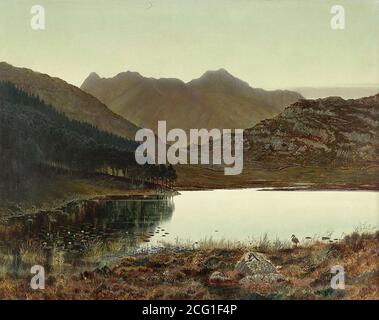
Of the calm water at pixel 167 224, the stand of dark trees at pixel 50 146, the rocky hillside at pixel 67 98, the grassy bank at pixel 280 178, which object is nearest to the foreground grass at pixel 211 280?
the calm water at pixel 167 224

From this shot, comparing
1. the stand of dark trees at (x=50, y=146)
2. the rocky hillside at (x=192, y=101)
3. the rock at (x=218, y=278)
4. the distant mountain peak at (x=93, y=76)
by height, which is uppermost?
the distant mountain peak at (x=93, y=76)

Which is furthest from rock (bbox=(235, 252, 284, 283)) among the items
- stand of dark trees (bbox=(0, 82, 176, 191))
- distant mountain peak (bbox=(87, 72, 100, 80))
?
distant mountain peak (bbox=(87, 72, 100, 80))

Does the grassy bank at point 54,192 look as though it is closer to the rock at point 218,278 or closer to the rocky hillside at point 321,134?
the rock at point 218,278

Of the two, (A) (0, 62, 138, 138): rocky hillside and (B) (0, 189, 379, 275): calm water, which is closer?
(B) (0, 189, 379, 275): calm water

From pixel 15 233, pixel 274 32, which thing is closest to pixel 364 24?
pixel 274 32

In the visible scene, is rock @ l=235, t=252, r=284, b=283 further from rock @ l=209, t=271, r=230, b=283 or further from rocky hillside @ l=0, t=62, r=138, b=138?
rocky hillside @ l=0, t=62, r=138, b=138

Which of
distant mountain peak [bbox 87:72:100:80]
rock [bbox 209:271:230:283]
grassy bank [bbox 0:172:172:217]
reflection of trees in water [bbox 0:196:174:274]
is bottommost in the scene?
rock [bbox 209:271:230:283]

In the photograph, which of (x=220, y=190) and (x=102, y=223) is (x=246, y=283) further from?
(x=102, y=223)
